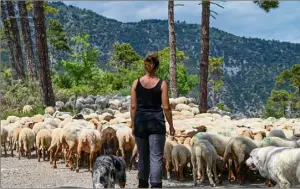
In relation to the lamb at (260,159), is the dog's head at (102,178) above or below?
above

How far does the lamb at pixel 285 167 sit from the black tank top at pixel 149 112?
7.41 ft

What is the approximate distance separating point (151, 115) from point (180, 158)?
160 inches

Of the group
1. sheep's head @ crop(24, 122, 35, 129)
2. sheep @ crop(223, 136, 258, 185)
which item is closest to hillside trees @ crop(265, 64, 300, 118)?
sheep's head @ crop(24, 122, 35, 129)

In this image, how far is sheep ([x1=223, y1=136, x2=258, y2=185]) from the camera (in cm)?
Answer: 951

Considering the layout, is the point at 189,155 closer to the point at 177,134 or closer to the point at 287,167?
the point at 177,134

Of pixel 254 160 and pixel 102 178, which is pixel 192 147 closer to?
pixel 254 160

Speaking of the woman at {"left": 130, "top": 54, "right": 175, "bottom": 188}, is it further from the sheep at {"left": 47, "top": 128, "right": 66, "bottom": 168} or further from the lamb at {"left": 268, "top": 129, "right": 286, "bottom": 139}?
the sheep at {"left": 47, "top": 128, "right": 66, "bottom": 168}

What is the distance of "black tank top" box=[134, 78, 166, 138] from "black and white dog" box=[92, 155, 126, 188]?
0.69 m

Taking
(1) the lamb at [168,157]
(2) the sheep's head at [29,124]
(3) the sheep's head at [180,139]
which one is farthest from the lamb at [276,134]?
(2) the sheep's head at [29,124]

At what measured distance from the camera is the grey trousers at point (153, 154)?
19.2 ft

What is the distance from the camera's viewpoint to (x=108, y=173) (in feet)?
20.7

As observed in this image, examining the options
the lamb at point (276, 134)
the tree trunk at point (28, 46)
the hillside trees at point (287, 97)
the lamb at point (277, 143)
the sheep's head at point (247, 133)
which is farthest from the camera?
the hillside trees at point (287, 97)

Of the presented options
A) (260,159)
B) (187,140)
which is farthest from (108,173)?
(187,140)

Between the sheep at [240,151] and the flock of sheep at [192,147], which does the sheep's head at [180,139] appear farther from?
the sheep at [240,151]
